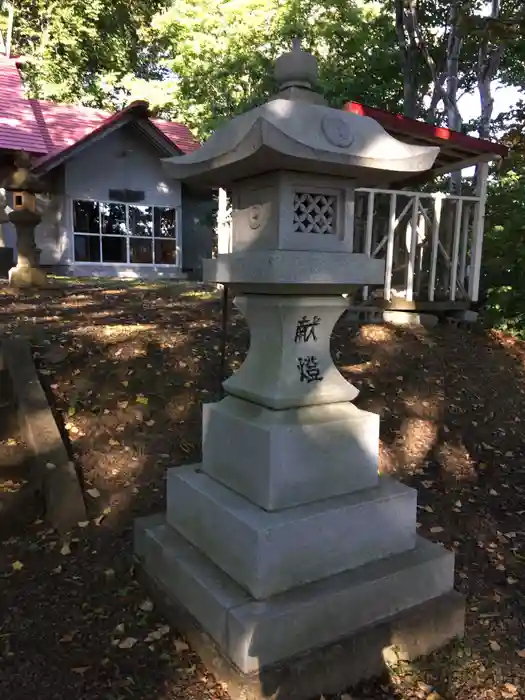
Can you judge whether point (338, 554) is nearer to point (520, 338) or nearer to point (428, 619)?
point (428, 619)

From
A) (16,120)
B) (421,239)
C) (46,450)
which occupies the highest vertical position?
(16,120)

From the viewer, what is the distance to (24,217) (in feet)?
30.3

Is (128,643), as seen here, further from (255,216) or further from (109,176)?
(109,176)

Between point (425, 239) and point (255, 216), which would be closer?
point (255, 216)

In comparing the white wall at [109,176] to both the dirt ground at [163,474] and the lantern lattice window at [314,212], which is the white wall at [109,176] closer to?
the dirt ground at [163,474]

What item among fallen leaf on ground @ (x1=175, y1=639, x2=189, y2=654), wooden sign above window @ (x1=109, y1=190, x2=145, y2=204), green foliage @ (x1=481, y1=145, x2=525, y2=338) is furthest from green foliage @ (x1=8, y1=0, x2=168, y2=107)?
fallen leaf on ground @ (x1=175, y1=639, x2=189, y2=654)

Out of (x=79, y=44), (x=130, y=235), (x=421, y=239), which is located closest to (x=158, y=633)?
(x=421, y=239)

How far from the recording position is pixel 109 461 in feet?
13.3

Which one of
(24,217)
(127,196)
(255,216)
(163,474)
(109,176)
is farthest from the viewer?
(127,196)

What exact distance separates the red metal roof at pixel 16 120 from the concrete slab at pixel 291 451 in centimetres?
1194

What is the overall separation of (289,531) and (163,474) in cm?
166

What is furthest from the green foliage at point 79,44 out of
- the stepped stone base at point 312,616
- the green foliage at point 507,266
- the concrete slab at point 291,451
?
the stepped stone base at point 312,616

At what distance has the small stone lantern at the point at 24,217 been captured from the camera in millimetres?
9234

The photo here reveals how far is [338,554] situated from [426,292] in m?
5.87
